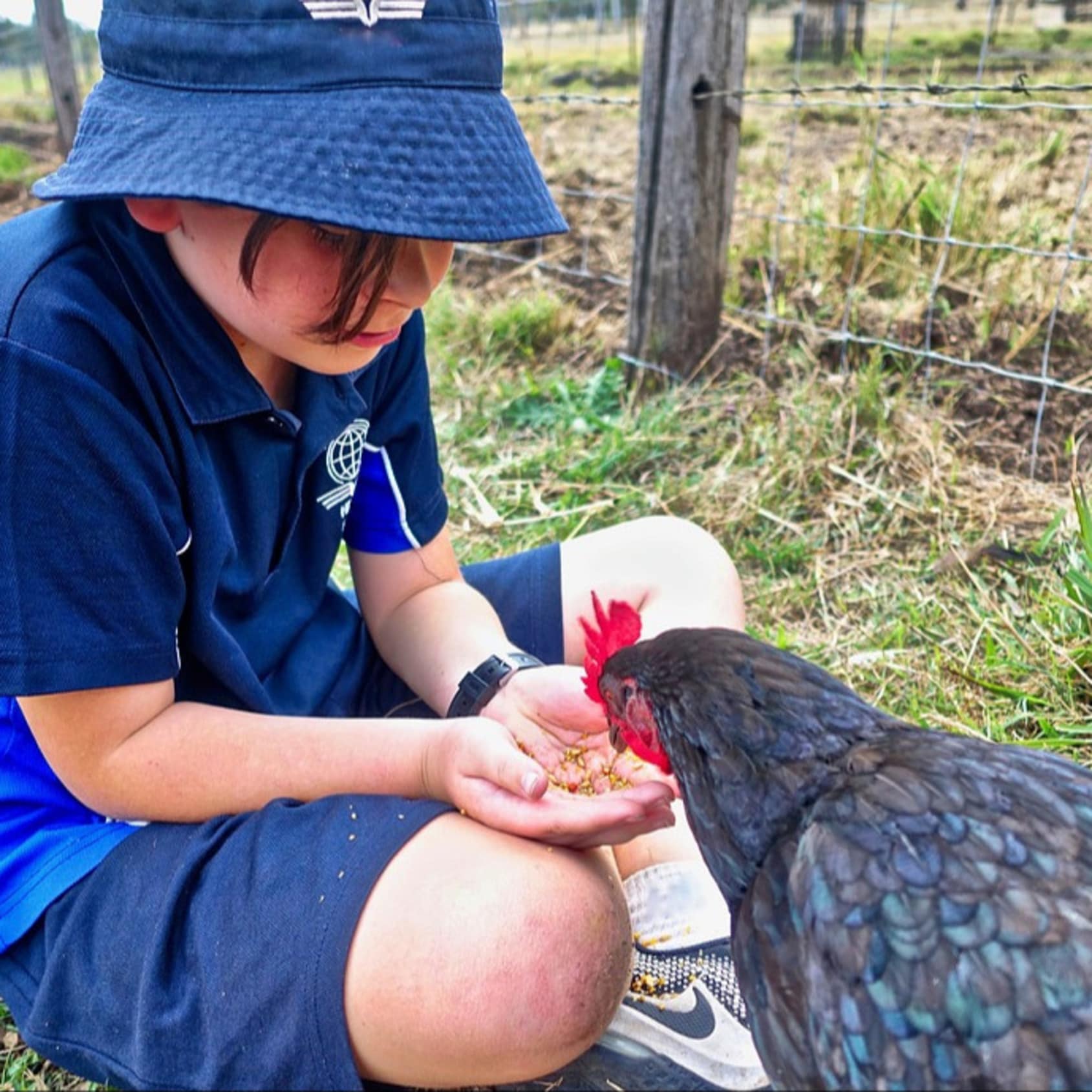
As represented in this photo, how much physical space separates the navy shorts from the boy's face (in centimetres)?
65

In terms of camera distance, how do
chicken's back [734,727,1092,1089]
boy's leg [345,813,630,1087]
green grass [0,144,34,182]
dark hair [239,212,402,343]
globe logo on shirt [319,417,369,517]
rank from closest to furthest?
chicken's back [734,727,1092,1089] < dark hair [239,212,402,343] < boy's leg [345,813,630,1087] < globe logo on shirt [319,417,369,517] < green grass [0,144,34,182]

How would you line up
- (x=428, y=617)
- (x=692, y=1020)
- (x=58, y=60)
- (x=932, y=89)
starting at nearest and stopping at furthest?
1. (x=692, y=1020)
2. (x=428, y=617)
3. (x=932, y=89)
4. (x=58, y=60)

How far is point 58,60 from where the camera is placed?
267 inches

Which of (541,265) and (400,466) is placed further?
(541,265)

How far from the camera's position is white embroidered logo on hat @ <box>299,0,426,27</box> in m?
1.15

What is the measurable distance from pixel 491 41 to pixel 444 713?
43.7 inches

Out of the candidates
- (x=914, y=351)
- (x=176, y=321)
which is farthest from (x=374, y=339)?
(x=914, y=351)

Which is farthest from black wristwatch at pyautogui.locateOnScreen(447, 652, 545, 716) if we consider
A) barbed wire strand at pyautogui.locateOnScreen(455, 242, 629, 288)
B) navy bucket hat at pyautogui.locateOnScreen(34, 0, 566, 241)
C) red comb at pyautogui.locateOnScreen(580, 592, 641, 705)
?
barbed wire strand at pyautogui.locateOnScreen(455, 242, 629, 288)

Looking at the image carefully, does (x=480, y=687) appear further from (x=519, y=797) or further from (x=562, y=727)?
(x=519, y=797)

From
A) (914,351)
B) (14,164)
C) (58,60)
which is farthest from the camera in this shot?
(14,164)

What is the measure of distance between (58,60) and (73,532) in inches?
266

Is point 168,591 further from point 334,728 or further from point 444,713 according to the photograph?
point 444,713

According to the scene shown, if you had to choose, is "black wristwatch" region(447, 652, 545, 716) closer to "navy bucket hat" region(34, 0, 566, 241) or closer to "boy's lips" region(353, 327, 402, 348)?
"boy's lips" region(353, 327, 402, 348)

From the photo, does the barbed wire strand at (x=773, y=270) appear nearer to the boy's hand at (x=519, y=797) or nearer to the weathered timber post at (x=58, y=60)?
the boy's hand at (x=519, y=797)
